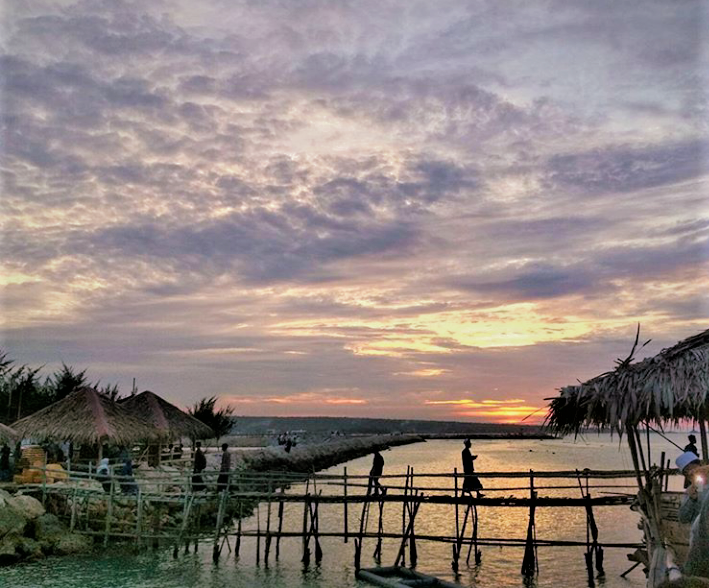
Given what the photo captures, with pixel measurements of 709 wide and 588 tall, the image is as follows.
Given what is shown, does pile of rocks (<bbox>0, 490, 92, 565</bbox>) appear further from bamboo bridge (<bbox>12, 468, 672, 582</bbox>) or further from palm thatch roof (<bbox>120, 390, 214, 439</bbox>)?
palm thatch roof (<bbox>120, 390, 214, 439</bbox>)

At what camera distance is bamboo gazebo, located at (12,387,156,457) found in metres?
20.8

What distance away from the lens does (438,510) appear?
106 ft

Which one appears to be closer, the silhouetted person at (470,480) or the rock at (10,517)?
the rock at (10,517)

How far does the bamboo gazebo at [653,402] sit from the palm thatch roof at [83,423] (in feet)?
48.7

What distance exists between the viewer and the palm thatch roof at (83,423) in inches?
819

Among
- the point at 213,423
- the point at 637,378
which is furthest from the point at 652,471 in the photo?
the point at 213,423

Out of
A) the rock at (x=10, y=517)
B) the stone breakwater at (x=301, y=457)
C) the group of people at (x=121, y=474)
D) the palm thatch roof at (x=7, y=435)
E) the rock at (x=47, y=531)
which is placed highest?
the palm thatch roof at (x=7, y=435)

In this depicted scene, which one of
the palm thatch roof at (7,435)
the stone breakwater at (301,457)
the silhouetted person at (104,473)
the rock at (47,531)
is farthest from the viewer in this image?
the stone breakwater at (301,457)

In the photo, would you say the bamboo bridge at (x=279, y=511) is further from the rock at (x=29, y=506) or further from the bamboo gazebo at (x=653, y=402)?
the bamboo gazebo at (x=653, y=402)

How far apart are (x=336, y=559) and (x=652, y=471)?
10.9 meters

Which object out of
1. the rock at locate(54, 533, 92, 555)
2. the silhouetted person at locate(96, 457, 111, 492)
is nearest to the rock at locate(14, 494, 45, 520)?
the rock at locate(54, 533, 92, 555)

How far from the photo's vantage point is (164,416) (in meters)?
26.0

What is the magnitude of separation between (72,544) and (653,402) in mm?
14418

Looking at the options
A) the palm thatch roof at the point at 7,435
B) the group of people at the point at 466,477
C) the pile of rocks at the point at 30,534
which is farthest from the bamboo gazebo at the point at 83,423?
the group of people at the point at 466,477
